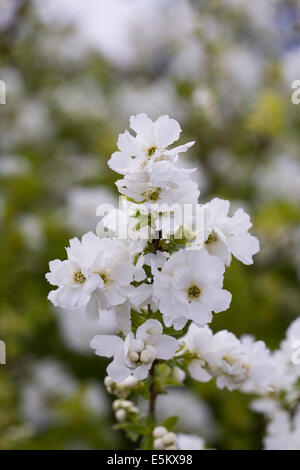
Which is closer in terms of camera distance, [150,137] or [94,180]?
[150,137]

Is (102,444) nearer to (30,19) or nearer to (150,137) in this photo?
(150,137)

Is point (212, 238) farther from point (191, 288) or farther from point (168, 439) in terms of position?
point (168, 439)

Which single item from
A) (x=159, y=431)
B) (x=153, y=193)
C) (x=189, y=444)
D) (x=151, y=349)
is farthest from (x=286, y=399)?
(x=153, y=193)

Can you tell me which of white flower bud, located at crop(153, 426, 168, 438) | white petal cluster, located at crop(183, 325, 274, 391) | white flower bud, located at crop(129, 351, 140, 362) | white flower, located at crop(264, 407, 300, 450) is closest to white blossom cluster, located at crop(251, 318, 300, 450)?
white flower, located at crop(264, 407, 300, 450)

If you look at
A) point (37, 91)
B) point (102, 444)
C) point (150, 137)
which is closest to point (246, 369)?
point (150, 137)

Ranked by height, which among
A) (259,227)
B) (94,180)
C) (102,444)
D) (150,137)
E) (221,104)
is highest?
(221,104)
